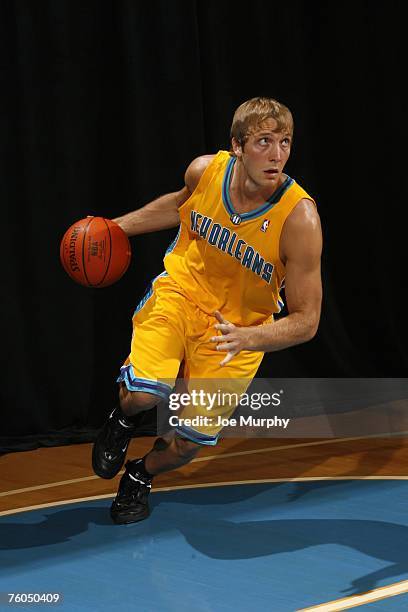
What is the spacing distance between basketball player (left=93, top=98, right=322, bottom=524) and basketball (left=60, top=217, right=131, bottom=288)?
141 millimetres

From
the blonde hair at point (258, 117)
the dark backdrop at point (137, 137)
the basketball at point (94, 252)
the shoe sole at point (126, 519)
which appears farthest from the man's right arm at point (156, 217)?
the dark backdrop at point (137, 137)

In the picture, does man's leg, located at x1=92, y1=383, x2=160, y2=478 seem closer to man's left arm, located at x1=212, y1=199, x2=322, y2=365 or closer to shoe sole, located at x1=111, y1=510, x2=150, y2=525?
shoe sole, located at x1=111, y1=510, x2=150, y2=525

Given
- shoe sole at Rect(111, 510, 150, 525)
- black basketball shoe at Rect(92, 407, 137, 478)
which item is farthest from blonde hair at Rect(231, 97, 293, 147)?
shoe sole at Rect(111, 510, 150, 525)

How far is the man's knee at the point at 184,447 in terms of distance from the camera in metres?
3.63

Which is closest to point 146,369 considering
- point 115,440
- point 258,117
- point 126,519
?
point 115,440

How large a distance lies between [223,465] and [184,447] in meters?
1.00

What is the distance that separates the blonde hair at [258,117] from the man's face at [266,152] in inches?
0.5

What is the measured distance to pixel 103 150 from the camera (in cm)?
535

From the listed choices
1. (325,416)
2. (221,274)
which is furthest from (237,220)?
(325,416)

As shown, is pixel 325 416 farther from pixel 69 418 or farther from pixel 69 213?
pixel 69 213

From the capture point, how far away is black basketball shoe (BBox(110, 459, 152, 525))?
362 centimetres

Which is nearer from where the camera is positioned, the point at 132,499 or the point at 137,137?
the point at 132,499

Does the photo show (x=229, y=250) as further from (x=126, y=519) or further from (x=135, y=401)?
(x=126, y=519)

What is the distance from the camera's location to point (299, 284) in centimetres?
330
